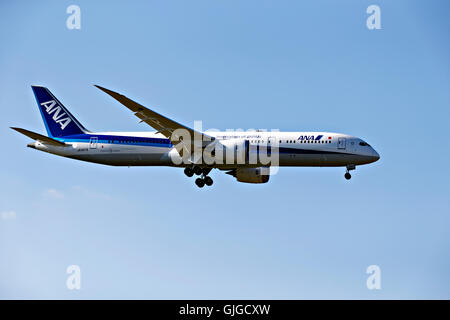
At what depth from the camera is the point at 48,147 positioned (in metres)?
56.4

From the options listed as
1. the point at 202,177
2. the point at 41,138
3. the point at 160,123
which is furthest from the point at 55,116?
the point at 202,177

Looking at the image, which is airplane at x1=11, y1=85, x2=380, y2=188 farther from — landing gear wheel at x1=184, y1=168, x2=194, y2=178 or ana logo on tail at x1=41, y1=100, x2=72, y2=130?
ana logo on tail at x1=41, y1=100, x2=72, y2=130

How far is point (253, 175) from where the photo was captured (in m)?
58.1

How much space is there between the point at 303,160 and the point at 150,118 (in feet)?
37.8

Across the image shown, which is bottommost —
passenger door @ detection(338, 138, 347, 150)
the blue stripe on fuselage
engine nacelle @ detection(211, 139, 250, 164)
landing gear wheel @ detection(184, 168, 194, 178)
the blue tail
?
landing gear wheel @ detection(184, 168, 194, 178)

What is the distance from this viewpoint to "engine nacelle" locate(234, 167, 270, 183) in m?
57.6

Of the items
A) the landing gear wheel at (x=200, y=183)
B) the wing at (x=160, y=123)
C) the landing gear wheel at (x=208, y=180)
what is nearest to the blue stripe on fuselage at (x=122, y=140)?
the wing at (x=160, y=123)

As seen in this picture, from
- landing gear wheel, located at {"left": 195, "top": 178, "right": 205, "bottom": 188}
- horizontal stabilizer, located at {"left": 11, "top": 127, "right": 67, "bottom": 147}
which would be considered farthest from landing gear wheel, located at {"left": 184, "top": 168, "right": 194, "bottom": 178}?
horizontal stabilizer, located at {"left": 11, "top": 127, "right": 67, "bottom": 147}

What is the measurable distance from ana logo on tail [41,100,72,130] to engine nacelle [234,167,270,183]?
554 inches

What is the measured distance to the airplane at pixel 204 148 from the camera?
52.3m

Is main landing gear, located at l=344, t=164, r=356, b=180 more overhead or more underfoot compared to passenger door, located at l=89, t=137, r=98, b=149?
more underfoot

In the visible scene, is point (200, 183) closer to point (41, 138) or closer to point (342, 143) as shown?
point (342, 143)
